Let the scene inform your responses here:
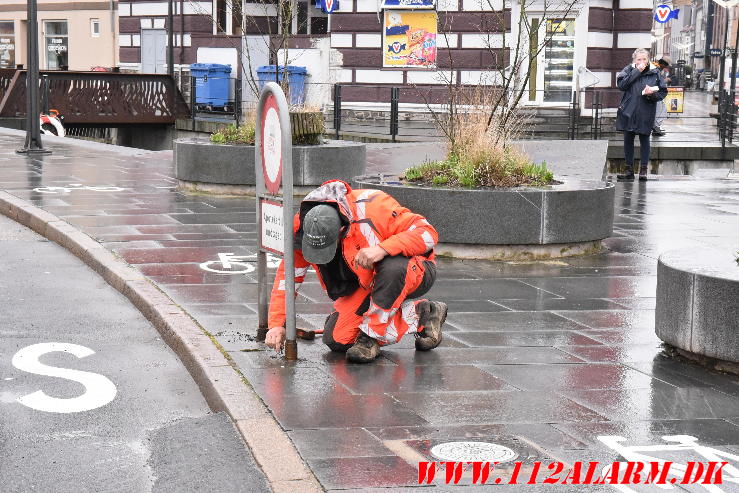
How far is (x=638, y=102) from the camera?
16984 millimetres

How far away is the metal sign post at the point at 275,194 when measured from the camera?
260 inches

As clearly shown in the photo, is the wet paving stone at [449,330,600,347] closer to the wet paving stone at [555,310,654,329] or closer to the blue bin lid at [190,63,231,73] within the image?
the wet paving stone at [555,310,654,329]

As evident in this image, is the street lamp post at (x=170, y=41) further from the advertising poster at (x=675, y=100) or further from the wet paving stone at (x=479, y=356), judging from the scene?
the wet paving stone at (x=479, y=356)

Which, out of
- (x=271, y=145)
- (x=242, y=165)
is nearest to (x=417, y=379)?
(x=271, y=145)

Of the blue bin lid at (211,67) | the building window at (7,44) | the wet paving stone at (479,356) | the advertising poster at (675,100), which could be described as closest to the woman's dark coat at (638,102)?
the wet paving stone at (479,356)

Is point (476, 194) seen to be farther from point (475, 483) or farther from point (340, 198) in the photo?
point (475, 483)

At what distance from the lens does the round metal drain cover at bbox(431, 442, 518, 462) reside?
5.06 m

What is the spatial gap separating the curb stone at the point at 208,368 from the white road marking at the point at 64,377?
0.49 m

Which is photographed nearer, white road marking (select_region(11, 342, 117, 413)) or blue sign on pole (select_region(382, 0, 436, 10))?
white road marking (select_region(11, 342, 117, 413))

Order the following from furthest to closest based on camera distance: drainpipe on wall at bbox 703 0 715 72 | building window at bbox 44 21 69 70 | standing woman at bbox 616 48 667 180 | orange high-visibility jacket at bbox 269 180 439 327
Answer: drainpipe on wall at bbox 703 0 715 72, building window at bbox 44 21 69 70, standing woman at bbox 616 48 667 180, orange high-visibility jacket at bbox 269 180 439 327

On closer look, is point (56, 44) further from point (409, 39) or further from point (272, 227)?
point (272, 227)

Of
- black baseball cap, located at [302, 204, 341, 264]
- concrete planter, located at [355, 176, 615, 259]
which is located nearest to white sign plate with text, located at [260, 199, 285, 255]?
black baseball cap, located at [302, 204, 341, 264]

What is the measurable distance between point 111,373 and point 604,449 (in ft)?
9.70

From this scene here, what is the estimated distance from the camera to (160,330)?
25.6ft
